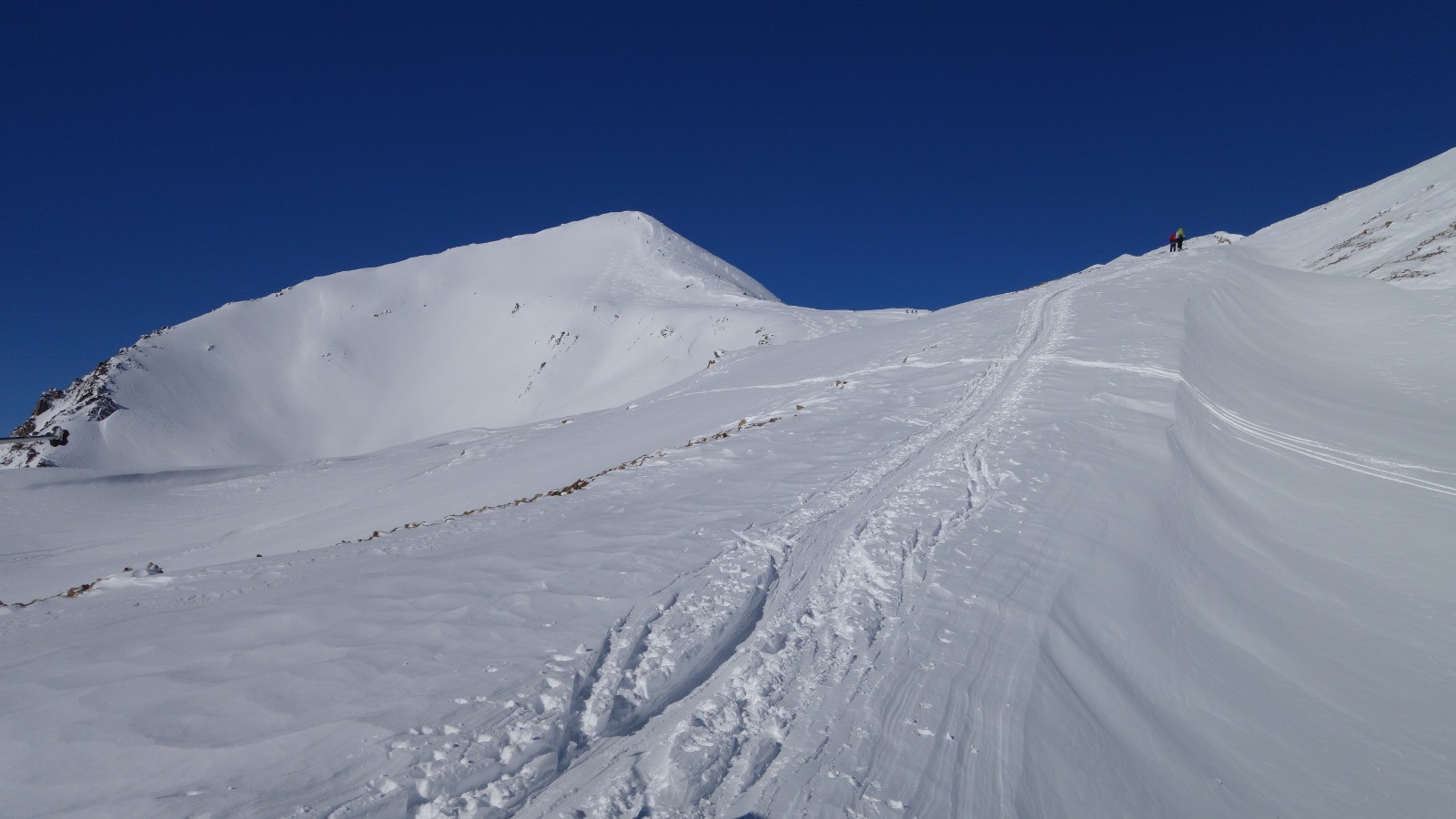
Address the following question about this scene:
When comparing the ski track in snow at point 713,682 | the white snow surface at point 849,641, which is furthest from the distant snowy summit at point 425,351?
the ski track in snow at point 713,682

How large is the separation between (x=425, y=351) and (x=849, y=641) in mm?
78621

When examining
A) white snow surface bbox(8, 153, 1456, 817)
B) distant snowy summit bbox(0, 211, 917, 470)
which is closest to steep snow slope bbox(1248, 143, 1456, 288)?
white snow surface bbox(8, 153, 1456, 817)

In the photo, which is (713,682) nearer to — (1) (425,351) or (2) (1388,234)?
(2) (1388,234)

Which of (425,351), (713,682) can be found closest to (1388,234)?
(713,682)

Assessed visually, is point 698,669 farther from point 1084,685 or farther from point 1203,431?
point 1203,431

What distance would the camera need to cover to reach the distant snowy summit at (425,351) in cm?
5166

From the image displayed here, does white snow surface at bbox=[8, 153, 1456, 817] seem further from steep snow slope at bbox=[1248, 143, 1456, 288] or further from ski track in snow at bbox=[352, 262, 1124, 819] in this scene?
steep snow slope at bbox=[1248, 143, 1456, 288]

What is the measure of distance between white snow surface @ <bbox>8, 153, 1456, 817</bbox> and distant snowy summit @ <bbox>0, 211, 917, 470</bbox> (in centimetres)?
3042

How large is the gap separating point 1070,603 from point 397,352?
81203 millimetres

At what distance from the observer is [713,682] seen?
4.40m

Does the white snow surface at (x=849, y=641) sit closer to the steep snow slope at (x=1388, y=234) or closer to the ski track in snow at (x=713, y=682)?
the ski track in snow at (x=713, y=682)

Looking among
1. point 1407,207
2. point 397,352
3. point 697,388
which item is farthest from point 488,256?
point 1407,207

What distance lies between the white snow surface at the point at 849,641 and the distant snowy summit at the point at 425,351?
30422 mm

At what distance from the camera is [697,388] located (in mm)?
22266
